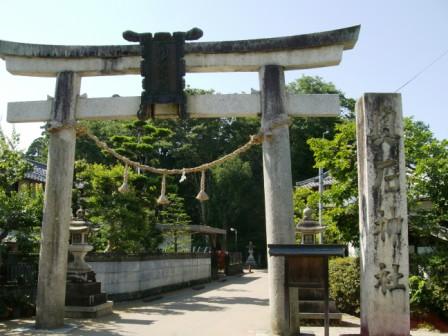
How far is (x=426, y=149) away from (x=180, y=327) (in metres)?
8.29

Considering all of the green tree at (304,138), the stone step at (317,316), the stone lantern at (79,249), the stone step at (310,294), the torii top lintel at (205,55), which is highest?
the green tree at (304,138)

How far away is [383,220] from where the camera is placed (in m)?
8.05

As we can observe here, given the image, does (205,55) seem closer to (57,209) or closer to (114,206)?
(57,209)

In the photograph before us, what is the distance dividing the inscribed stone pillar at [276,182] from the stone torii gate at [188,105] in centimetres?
2

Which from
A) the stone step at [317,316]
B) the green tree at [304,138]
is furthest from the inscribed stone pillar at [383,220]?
the green tree at [304,138]

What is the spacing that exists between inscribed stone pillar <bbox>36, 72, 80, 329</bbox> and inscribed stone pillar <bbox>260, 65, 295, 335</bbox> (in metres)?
4.44

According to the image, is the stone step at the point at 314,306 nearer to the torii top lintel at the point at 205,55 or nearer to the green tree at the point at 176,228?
the torii top lintel at the point at 205,55

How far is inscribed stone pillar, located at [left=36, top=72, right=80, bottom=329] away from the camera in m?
10.1

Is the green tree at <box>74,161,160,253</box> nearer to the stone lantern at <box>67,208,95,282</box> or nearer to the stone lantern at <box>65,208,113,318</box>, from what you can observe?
the stone lantern at <box>65,208,113,318</box>

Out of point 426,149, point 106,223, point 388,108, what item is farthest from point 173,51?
point 106,223

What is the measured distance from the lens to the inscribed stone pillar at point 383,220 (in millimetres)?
7836

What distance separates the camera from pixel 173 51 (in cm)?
1031

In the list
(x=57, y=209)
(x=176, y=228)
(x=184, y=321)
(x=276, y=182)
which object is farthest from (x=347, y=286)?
(x=176, y=228)

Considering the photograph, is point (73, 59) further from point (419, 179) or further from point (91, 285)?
point (419, 179)
